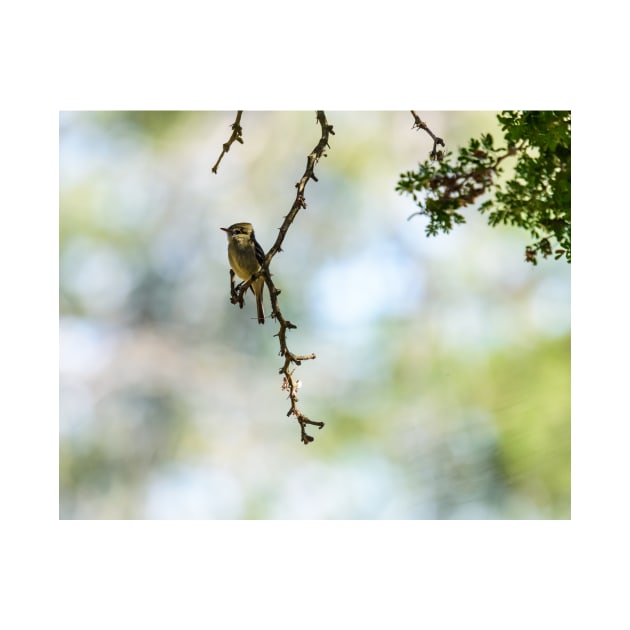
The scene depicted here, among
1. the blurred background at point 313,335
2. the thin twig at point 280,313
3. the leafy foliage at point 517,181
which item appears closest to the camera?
the thin twig at point 280,313

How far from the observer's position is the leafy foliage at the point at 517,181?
2438 millimetres

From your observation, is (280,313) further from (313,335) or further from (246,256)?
(313,335)

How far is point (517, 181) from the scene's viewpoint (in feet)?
8.34

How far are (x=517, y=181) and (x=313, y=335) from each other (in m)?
1.23

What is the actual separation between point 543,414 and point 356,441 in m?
0.79

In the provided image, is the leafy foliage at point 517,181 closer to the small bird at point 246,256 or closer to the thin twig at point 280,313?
the thin twig at point 280,313

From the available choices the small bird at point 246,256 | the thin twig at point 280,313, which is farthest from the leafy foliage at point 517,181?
the small bird at point 246,256

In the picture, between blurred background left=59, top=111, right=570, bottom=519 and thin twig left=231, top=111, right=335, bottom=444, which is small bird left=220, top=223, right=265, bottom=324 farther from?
blurred background left=59, top=111, right=570, bottom=519

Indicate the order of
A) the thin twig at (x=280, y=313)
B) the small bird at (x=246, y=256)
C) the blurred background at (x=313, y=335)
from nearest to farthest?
the thin twig at (x=280, y=313), the small bird at (x=246, y=256), the blurred background at (x=313, y=335)

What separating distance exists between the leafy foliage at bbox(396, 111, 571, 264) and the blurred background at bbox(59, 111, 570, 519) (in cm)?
39

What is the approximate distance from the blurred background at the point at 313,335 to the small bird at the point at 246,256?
485 mm

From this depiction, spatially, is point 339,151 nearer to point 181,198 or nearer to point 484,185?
point 181,198
